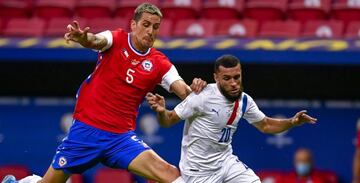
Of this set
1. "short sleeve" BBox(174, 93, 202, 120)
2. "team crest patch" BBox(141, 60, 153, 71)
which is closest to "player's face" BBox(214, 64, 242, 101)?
"short sleeve" BBox(174, 93, 202, 120)

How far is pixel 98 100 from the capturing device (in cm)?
838

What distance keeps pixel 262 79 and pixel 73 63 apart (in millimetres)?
2454

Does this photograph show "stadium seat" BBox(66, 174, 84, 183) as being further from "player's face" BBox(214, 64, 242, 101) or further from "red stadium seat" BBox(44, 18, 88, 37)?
"player's face" BBox(214, 64, 242, 101)

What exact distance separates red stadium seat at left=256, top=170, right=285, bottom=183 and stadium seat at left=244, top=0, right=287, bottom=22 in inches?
81.2

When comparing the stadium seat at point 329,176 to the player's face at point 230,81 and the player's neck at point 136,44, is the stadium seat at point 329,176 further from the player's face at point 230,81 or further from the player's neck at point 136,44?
the player's neck at point 136,44

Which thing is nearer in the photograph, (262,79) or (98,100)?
(98,100)

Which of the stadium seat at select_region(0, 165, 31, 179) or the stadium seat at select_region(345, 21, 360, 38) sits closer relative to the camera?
the stadium seat at select_region(345, 21, 360, 38)

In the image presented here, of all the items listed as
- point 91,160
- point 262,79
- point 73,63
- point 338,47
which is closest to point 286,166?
point 262,79

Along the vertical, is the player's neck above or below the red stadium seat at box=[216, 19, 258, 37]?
above

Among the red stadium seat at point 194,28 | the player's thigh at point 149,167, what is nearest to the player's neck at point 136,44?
the player's thigh at point 149,167

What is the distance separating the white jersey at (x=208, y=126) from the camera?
880 centimetres

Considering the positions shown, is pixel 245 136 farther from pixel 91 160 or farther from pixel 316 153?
pixel 91 160

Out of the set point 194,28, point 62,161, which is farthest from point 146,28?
point 194,28

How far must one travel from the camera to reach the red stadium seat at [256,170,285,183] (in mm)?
12658
